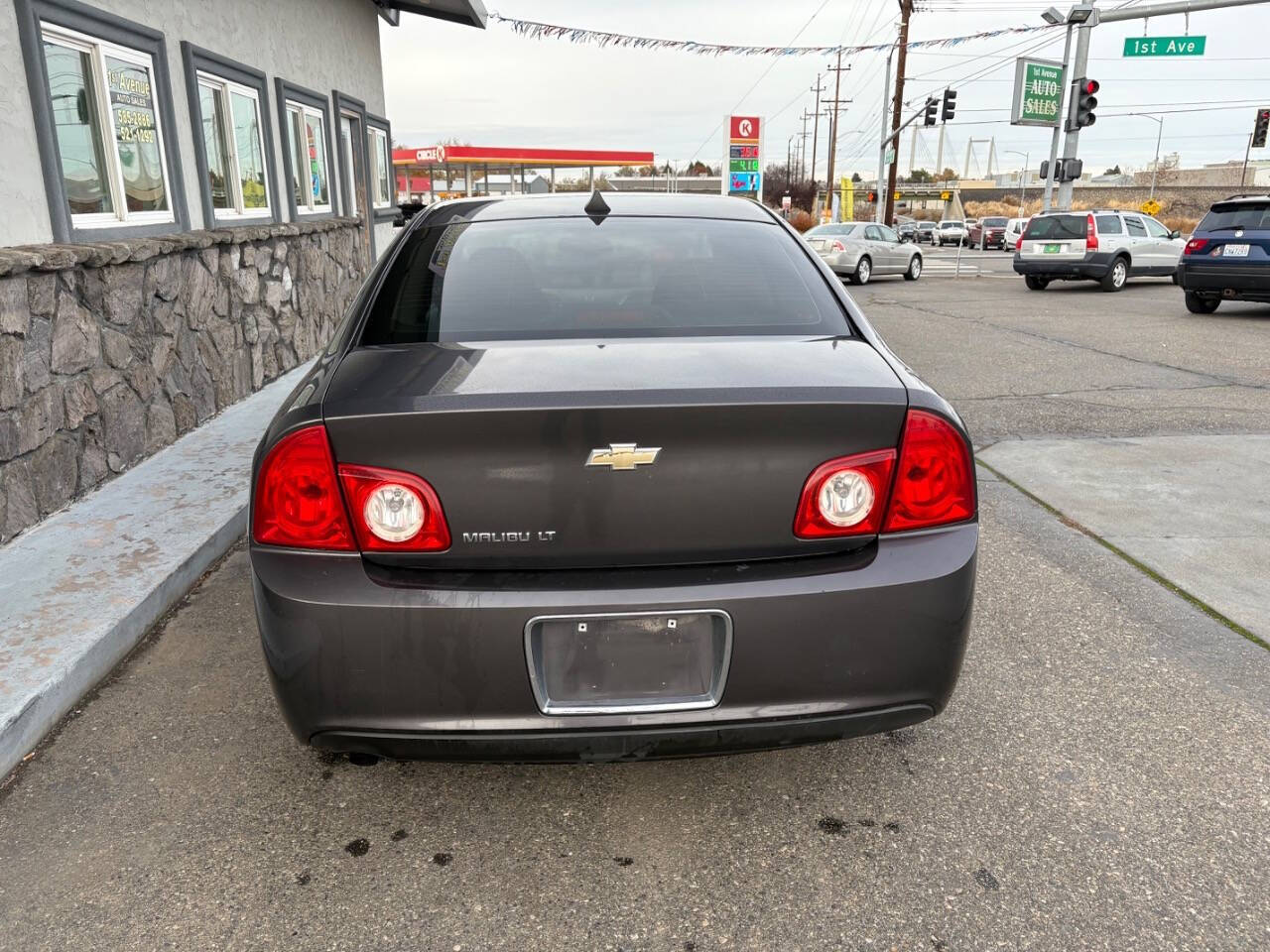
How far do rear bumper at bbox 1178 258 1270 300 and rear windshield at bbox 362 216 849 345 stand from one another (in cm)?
1256

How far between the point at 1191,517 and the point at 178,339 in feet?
20.0

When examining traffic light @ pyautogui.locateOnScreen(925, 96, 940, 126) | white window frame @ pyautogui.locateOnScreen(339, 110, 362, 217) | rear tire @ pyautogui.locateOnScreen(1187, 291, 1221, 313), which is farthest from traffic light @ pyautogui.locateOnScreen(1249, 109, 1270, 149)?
white window frame @ pyautogui.locateOnScreen(339, 110, 362, 217)

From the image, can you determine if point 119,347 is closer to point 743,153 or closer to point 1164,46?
point 1164,46

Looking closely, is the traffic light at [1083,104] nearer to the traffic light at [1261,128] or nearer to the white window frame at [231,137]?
the traffic light at [1261,128]

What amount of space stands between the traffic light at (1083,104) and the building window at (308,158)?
60.5ft

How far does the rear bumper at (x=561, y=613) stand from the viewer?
2000 millimetres

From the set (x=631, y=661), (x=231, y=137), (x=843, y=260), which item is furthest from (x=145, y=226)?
(x=843, y=260)

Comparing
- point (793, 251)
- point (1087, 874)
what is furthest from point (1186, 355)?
point (1087, 874)

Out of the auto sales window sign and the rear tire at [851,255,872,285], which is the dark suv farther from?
the rear tire at [851,255,872,285]

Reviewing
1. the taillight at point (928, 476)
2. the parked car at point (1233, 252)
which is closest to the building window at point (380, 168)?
the parked car at point (1233, 252)

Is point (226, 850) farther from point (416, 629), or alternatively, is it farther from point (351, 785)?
point (416, 629)

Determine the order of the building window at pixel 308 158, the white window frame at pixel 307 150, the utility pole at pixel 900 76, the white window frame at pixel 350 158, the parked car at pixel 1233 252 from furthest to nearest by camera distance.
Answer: the utility pole at pixel 900 76, the parked car at pixel 1233 252, the white window frame at pixel 350 158, the building window at pixel 308 158, the white window frame at pixel 307 150

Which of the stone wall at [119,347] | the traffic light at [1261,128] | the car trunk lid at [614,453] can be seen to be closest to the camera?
the car trunk lid at [614,453]

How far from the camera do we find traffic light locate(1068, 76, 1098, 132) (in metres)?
21.7
